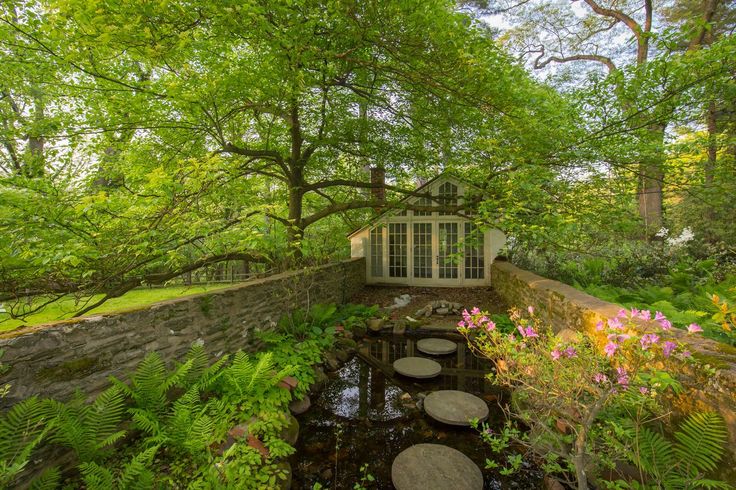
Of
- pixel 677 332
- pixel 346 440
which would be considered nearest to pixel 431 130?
pixel 677 332

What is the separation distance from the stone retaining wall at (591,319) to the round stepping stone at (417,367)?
2.10 metres

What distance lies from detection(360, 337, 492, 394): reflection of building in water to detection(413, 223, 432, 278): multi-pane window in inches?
173

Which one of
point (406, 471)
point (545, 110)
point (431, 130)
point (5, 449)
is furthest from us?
point (431, 130)

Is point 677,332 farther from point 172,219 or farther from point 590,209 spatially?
point 172,219

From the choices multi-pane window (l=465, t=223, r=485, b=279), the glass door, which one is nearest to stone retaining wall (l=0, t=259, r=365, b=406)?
the glass door

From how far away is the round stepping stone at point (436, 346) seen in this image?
575 centimetres

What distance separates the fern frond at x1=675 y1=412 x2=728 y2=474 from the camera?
1968 mm

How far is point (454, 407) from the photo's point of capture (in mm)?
3879

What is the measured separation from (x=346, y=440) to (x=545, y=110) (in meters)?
6.42

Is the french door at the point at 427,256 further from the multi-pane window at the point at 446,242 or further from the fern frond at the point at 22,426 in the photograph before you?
the fern frond at the point at 22,426

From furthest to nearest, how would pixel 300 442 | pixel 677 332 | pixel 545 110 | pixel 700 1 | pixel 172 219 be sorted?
pixel 700 1
pixel 545 110
pixel 172 219
pixel 300 442
pixel 677 332

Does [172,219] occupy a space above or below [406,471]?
above

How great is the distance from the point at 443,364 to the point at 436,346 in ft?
1.92

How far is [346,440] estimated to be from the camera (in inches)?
134
